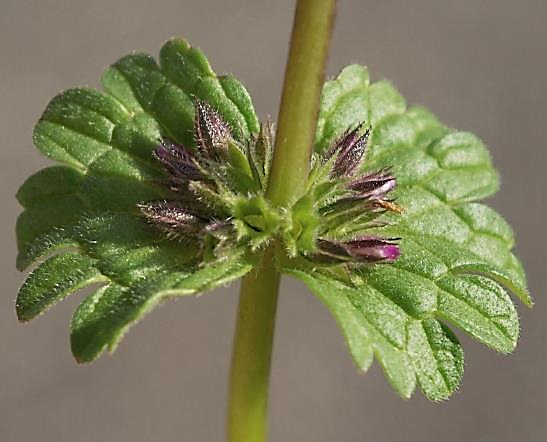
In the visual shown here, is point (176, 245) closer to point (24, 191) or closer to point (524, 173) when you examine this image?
point (24, 191)

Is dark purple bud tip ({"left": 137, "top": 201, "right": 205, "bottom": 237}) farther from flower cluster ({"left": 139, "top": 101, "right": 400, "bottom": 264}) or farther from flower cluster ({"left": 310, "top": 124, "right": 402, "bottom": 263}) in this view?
flower cluster ({"left": 310, "top": 124, "right": 402, "bottom": 263})

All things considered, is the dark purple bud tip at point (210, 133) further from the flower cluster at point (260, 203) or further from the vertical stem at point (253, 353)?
the vertical stem at point (253, 353)

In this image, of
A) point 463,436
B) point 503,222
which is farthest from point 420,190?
point 463,436

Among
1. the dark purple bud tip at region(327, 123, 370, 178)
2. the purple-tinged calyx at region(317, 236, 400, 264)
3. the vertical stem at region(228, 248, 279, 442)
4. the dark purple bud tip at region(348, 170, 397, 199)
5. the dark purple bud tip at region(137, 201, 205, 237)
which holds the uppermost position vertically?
the dark purple bud tip at region(327, 123, 370, 178)

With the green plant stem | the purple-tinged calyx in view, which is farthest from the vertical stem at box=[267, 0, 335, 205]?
the purple-tinged calyx

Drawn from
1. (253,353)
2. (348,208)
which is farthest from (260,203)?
(253,353)

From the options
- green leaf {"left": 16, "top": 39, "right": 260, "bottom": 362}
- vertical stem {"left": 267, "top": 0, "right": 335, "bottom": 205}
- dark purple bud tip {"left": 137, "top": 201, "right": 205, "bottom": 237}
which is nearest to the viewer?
vertical stem {"left": 267, "top": 0, "right": 335, "bottom": 205}
